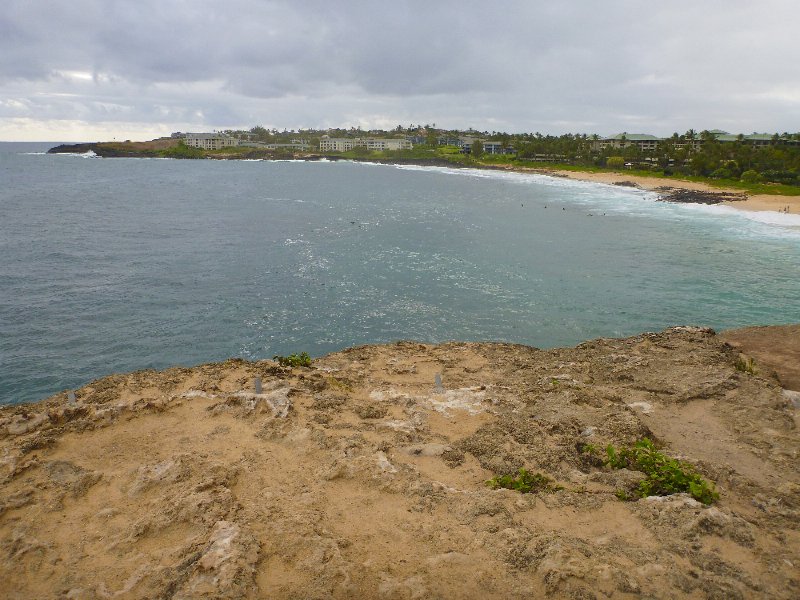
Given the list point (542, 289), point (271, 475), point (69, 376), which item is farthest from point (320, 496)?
point (542, 289)

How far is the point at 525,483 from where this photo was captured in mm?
10242

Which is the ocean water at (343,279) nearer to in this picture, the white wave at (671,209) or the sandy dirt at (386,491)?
the white wave at (671,209)

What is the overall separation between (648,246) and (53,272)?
50.2 meters

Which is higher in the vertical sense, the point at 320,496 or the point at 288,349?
the point at 320,496

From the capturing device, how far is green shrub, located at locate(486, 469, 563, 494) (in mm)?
9992

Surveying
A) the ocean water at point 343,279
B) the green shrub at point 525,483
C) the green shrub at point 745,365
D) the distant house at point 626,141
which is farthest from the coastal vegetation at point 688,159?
the green shrub at point 525,483

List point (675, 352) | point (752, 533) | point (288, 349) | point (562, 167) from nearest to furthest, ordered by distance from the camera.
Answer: point (752, 533)
point (675, 352)
point (288, 349)
point (562, 167)

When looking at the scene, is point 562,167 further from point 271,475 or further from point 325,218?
point 271,475

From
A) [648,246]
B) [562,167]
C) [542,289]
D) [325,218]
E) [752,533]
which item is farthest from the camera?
[562,167]

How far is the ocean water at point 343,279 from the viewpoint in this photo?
Result: 2388 cm

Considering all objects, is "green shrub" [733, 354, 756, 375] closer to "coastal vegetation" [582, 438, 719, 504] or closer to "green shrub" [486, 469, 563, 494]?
"coastal vegetation" [582, 438, 719, 504]

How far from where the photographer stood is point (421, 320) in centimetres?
2645

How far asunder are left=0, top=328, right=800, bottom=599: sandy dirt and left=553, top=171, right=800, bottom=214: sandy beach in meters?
71.4

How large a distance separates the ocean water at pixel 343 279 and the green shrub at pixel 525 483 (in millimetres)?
13410
